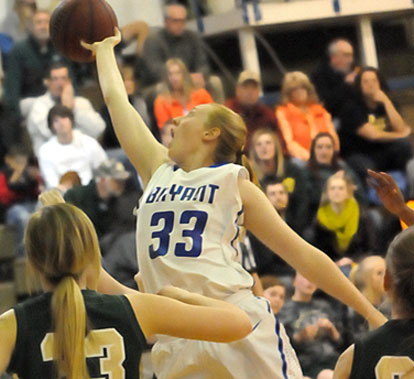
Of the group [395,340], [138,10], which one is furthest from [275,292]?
[138,10]

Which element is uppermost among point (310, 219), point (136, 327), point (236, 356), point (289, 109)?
point (136, 327)

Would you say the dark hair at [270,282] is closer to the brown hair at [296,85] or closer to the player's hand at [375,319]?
the brown hair at [296,85]

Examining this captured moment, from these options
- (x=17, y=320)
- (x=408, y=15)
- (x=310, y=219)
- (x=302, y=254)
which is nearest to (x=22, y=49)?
(x=310, y=219)

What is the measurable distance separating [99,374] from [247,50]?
807 centimetres

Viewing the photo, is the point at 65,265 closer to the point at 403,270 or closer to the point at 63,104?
the point at 403,270

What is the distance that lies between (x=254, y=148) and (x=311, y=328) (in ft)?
5.89

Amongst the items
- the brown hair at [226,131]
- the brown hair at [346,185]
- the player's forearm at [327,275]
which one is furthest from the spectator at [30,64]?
the player's forearm at [327,275]

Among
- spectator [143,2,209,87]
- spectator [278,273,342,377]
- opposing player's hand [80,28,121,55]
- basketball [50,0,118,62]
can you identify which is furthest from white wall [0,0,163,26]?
opposing player's hand [80,28,121,55]

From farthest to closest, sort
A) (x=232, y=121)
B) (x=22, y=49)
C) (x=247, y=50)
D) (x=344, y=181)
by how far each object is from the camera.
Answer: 1. (x=247, y=50)
2. (x=22, y=49)
3. (x=344, y=181)
4. (x=232, y=121)

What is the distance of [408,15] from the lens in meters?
11.1

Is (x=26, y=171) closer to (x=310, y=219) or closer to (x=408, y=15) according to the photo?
(x=310, y=219)

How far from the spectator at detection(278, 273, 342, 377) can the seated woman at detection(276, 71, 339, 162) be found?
6.59 ft

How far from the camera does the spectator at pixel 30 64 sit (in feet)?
26.9

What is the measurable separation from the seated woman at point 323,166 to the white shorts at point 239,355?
4.38m
